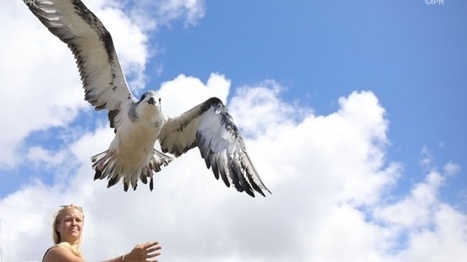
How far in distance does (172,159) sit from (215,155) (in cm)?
136

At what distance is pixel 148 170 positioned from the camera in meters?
11.0

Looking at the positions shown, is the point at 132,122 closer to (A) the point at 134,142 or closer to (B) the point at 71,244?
(A) the point at 134,142

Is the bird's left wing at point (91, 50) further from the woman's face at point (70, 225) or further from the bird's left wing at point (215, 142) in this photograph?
the woman's face at point (70, 225)

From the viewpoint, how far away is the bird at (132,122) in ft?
33.4

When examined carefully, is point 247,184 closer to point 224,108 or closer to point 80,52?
point 224,108

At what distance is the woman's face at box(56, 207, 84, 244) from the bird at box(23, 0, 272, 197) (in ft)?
18.0

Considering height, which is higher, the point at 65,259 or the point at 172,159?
the point at 172,159

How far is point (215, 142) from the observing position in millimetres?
10688

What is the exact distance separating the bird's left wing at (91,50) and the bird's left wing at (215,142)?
943 mm

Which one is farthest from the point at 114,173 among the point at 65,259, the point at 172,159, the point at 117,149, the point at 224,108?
the point at 65,259

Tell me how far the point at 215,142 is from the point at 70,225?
6.43 metres

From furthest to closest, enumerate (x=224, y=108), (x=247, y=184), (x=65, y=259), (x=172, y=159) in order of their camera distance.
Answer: (x=172, y=159), (x=224, y=108), (x=247, y=184), (x=65, y=259)

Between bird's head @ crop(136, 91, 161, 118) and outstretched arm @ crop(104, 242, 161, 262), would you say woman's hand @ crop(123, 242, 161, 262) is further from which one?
bird's head @ crop(136, 91, 161, 118)

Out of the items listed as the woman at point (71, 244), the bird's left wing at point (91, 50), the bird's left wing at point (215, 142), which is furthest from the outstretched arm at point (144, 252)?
the bird's left wing at point (91, 50)
